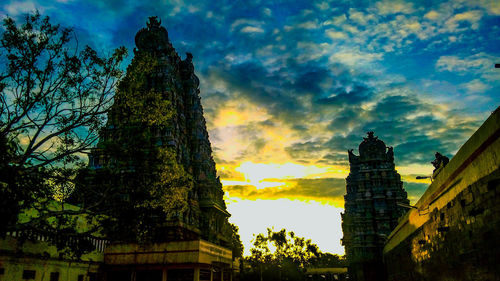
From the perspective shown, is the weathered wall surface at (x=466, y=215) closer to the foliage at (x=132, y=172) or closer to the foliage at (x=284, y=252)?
the foliage at (x=132, y=172)

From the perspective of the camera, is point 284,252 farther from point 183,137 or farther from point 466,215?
point 466,215

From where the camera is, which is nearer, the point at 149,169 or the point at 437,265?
the point at 437,265

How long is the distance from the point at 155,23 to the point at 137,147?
101 ft

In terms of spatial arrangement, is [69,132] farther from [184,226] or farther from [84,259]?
[184,226]

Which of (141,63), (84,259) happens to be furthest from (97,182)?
(84,259)

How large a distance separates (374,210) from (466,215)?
33.6m

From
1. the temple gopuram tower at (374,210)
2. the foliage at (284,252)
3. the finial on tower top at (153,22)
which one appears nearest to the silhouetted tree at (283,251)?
the foliage at (284,252)

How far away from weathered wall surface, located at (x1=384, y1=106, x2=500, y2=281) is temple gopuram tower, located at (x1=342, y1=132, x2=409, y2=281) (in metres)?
25.3

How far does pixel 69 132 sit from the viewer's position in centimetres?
1434

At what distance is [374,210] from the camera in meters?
42.3

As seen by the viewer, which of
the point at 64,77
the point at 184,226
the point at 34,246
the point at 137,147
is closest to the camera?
the point at 64,77

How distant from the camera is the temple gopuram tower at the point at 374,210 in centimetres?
4066

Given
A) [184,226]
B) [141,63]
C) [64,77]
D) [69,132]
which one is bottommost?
[184,226]

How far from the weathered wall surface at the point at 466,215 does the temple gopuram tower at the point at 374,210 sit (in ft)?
82.9
